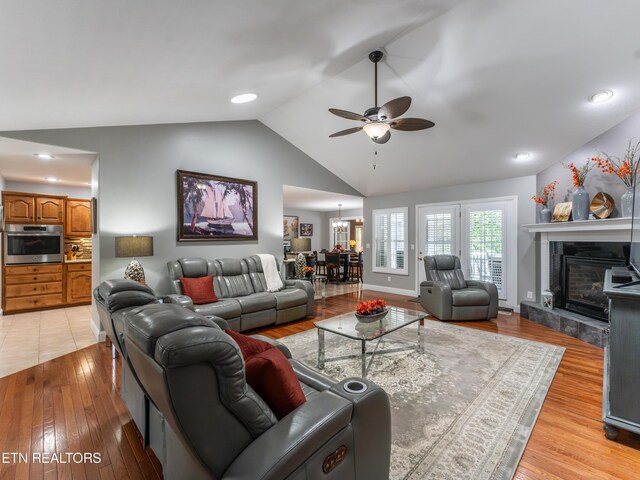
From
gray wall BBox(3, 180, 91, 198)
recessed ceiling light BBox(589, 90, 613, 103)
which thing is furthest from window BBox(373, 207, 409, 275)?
gray wall BBox(3, 180, 91, 198)

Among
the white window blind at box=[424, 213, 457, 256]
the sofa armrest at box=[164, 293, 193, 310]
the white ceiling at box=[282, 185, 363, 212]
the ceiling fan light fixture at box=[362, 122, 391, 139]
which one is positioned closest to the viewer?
the ceiling fan light fixture at box=[362, 122, 391, 139]

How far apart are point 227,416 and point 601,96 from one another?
4725 millimetres

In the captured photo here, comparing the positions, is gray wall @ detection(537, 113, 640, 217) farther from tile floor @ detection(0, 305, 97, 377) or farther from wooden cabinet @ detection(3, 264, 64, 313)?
wooden cabinet @ detection(3, 264, 64, 313)

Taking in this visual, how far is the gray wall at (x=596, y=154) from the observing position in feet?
12.6

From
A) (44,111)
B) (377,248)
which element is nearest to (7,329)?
(44,111)

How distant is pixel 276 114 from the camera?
4.92 m

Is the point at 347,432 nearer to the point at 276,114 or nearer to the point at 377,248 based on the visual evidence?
the point at 276,114

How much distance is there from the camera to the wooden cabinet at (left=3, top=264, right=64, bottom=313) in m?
4.99

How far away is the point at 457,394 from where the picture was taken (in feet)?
8.04

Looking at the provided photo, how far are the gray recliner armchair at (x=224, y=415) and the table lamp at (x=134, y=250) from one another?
2.89m

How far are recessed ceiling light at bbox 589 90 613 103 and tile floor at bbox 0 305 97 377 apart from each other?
6.50 meters

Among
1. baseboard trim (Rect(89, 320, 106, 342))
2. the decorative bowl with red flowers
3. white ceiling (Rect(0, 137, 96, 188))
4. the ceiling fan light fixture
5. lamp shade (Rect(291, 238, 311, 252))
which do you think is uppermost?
the ceiling fan light fixture

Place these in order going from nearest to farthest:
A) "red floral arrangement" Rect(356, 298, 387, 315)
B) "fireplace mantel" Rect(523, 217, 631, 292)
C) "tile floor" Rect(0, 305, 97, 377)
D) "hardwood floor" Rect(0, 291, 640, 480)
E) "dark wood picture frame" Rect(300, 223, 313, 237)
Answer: "hardwood floor" Rect(0, 291, 640, 480) → "red floral arrangement" Rect(356, 298, 387, 315) → "tile floor" Rect(0, 305, 97, 377) → "fireplace mantel" Rect(523, 217, 631, 292) → "dark wood picture frame" Rect(300, 223, 313, 237)

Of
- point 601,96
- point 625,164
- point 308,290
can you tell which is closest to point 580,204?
point 625,164
